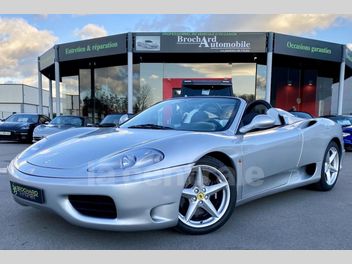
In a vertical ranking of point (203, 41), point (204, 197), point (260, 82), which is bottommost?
point (204, 197)

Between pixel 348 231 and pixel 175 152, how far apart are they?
6.13 ft

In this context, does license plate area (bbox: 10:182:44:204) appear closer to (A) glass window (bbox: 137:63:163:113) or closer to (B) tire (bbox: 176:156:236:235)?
(B) tire (bbox: 176:156:236:235)

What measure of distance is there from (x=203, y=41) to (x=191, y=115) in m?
12.1

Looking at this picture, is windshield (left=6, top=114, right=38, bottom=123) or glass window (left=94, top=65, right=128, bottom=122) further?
glass window (left=94, top=65, right=128, bottom=122)

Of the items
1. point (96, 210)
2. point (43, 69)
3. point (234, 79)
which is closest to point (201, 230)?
point (96, 210)

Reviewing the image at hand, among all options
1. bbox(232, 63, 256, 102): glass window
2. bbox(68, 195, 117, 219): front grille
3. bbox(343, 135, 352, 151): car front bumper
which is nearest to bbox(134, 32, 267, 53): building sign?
bbox(232, 63, 256, 102): glass window

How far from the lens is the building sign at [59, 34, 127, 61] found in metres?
15.8

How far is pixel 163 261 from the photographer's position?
8.17ft

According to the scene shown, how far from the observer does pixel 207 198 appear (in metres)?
3.01

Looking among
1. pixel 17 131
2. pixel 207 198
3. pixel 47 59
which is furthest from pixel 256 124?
pixel 47 59

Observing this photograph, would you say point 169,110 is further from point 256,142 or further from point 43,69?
point 43,69

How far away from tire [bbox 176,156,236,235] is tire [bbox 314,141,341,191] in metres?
2.08

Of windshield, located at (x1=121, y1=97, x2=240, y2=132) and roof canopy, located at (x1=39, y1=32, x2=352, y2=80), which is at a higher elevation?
roof canopy, located at (x1=39, y1=32, x2=352, y2=80)

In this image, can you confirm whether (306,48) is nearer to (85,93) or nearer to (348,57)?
(348,57)
